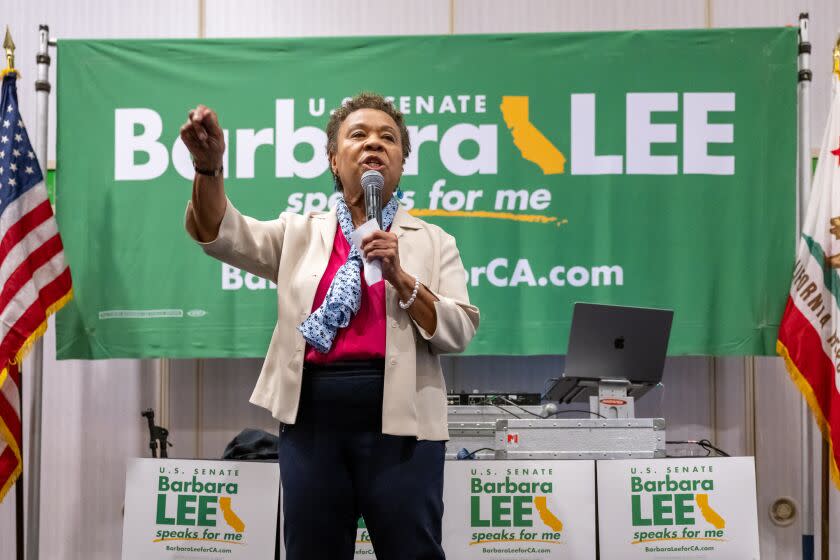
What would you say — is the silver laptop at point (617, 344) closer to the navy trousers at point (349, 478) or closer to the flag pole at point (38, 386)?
the navy trousers at point (349, 478)

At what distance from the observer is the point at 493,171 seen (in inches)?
156

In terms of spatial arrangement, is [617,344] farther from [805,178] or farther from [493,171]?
[805,178]

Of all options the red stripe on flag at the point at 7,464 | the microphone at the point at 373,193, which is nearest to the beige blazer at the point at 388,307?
the microphone at the point at 373,193

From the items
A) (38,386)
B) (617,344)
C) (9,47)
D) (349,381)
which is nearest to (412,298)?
(349,381)

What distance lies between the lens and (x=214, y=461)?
3.29 meters

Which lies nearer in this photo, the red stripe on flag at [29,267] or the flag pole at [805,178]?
the red stripe on flag at [29,267]

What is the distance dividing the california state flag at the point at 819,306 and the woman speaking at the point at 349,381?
2.24 m

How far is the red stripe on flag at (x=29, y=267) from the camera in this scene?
3.62 meters

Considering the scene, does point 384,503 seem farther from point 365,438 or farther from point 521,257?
point 521,257

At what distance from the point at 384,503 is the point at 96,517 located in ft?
9.85

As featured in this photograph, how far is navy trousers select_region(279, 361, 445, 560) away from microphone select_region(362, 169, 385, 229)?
0.33 m

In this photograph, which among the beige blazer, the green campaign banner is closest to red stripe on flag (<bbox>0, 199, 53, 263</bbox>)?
the green campaign banner

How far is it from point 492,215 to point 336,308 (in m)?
2.24

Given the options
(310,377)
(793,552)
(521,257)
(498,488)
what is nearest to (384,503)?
(310,377)
